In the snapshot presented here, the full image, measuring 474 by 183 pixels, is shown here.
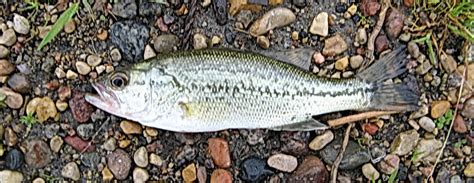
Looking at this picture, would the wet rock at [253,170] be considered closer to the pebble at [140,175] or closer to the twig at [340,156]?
the twig at [340,156]

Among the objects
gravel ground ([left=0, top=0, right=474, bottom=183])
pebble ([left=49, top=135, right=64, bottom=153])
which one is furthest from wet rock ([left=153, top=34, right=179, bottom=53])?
pebble ([left=49, top=135, right=64, bottom=153])

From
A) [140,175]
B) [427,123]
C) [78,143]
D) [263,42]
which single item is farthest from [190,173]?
[427,123]

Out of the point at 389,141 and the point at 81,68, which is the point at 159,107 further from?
the point at 389,141

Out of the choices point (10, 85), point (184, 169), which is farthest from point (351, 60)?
point (10, 85)

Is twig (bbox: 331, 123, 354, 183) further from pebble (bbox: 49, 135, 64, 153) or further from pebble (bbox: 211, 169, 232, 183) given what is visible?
pebble (bbox: 49, 135, 64, 153)

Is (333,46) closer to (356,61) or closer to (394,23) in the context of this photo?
(356,61)

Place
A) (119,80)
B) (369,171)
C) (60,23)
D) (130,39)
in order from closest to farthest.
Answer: (119,80), (60,23), (130,39), (369,171)

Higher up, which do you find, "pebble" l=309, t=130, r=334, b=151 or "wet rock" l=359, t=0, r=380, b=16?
"wet rock" l=359, t=0, r=380, b=16
